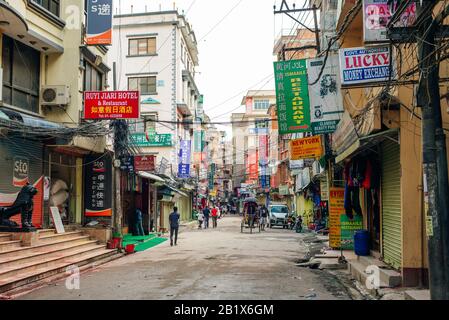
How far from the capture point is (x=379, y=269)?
10773 mm

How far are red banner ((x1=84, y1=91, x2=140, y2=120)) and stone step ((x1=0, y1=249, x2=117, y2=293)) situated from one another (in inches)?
191

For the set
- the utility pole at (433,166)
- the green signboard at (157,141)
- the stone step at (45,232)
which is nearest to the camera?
the utility pole at (433,166)

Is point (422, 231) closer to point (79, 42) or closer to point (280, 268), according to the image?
point (280, 268)

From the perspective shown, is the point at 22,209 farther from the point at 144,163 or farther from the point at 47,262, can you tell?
the point at 144,163

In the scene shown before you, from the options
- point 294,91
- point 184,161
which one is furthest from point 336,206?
point 184,161

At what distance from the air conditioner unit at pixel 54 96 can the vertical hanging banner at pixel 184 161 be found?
2274 centimetres

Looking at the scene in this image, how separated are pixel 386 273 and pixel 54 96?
40.2 ft

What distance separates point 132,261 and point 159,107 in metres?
24.7

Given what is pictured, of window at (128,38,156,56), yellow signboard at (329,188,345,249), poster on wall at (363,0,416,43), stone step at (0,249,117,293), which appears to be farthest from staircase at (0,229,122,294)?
window at (128,38,156,56)

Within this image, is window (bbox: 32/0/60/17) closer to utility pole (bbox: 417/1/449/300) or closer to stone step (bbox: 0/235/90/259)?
stone step (bbox: 0/235/90/259)

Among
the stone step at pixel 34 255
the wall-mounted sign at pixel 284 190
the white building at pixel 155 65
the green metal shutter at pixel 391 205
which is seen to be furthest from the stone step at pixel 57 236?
the wall-mounted sign at pixel 284 190

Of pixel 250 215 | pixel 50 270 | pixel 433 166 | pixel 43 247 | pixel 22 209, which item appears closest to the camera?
pixel 433 166

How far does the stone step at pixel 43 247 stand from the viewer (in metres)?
11.9

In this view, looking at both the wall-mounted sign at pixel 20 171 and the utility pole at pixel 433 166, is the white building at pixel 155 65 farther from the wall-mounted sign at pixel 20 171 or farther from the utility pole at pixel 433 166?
the utility pole at pixel 433 166
